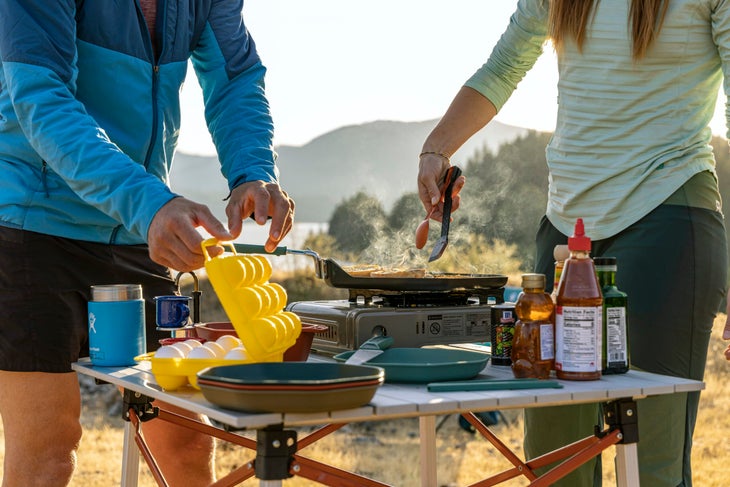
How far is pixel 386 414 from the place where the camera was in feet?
4.29

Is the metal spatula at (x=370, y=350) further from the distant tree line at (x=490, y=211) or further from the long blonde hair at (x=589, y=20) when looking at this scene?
the distant tree line at (x=490, y=211)

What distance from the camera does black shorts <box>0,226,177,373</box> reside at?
6.52 feet

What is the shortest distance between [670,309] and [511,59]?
32.0 inches

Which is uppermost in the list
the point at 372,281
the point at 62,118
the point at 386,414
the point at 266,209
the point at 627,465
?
the point at 62,118

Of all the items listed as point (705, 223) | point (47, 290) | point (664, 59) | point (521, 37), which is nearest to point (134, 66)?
point (47, 290)

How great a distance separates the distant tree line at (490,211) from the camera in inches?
298

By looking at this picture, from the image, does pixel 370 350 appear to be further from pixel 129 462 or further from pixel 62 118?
pixel 62 118

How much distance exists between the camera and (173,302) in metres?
1.97

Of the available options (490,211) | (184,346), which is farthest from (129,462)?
(490,211)

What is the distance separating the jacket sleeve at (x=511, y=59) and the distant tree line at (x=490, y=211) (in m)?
4.86

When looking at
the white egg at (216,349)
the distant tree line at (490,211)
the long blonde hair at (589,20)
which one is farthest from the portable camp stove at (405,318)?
the distant tree line at (490,211)

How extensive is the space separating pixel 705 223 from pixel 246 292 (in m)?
1.04

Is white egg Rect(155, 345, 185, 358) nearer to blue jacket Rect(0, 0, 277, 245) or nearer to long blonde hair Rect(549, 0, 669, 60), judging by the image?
blue jacket Rect(0, 0, 277, 245)

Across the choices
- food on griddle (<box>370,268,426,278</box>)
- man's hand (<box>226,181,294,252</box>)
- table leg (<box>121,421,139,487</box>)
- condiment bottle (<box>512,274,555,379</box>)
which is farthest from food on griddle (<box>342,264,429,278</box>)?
table leg (<box>121,421,139,487</box>)
